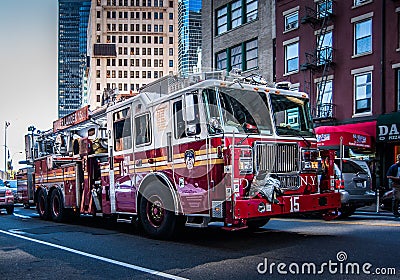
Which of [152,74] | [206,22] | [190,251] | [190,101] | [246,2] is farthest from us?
[152,74]

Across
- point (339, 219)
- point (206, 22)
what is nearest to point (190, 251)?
point (339, 219)

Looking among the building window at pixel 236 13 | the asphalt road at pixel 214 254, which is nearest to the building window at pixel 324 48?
the building window at pixel 236 13

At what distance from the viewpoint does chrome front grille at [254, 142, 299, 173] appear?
29.4 feet

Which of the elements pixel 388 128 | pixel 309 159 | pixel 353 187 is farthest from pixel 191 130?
pixel 388 128

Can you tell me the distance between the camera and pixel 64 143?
51.5 feet

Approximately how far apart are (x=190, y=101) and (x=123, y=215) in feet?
12.1

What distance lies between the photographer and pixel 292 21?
29125 millimetres

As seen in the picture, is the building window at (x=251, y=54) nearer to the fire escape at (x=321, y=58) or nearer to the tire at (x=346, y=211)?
the fire escape at (x=321, y=58)

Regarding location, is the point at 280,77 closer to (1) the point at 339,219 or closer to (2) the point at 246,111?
(1) the point at 339,219

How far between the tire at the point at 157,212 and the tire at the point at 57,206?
506 centimetres

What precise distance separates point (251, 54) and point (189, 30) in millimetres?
148169

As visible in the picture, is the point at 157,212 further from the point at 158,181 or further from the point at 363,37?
the point at 363,37

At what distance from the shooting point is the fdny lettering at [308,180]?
9.57m

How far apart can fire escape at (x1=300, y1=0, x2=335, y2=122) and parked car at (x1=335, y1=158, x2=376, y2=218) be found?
12.4 meters
